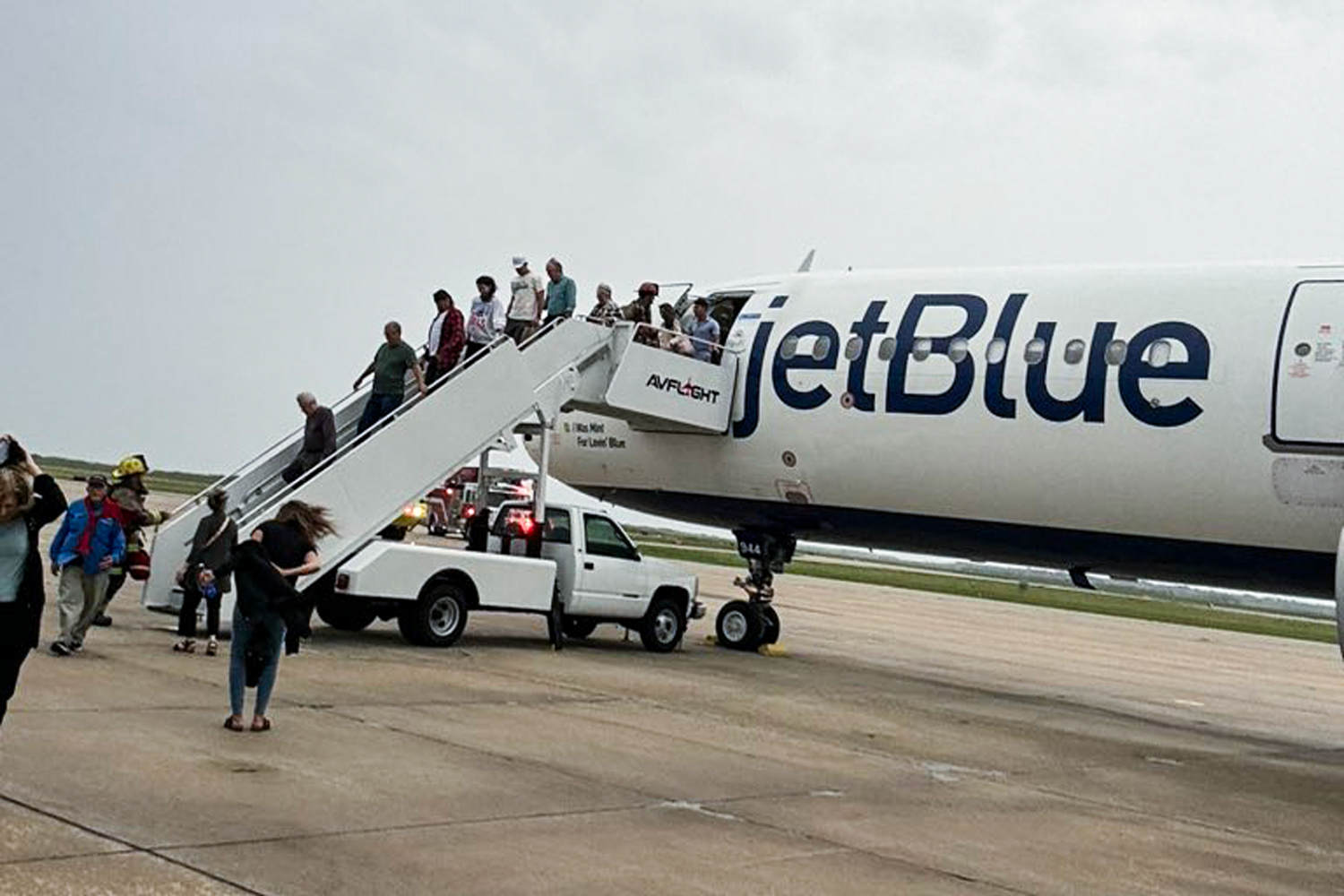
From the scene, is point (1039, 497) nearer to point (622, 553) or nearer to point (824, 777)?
point (622, 553)

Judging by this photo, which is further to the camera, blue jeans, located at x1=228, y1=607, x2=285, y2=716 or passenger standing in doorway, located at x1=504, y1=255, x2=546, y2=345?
passenger standing in doorway, located at x1=504, y1=255, x2=546, y2=345

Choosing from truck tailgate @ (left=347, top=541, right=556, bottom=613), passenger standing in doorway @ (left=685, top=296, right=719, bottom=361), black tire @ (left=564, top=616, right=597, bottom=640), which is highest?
passenger standing in doorway @ (left=685, top=296, right=719, bottom=361)

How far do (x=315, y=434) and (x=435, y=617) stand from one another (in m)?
2.79

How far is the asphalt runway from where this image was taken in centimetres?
855

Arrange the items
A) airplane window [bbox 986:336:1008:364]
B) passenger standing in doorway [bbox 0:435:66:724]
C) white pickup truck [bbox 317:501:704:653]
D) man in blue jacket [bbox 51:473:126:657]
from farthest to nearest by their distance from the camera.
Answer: airplane window [bbox 986:336:1008:364] → white pickup truck [bbox 317:501:704:653] → man in blue jacket [bbox 51:473:126:657] → passenger standing in doorway [bbox 0:435:66:724]

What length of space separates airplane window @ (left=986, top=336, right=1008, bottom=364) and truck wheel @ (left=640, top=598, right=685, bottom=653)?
5774 millimetres

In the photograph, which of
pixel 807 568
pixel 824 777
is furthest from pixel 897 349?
pixel 807 568

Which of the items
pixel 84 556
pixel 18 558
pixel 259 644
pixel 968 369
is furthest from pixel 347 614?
pixel 18 558

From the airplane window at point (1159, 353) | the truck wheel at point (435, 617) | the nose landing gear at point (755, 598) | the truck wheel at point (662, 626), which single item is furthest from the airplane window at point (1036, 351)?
the truck wheel at point (435, 617)

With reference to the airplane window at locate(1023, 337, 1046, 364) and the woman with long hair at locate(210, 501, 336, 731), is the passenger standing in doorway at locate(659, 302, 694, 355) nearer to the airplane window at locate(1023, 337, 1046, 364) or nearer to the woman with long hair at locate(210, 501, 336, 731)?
the airplane window at locate(1023, 337, 1046, 364)

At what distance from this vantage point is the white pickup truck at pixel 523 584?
18438 mm

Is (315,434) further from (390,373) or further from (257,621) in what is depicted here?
(257,621)

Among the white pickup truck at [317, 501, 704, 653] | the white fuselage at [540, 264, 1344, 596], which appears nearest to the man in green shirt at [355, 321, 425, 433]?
the white pickup truck at [317, 501, 704, 653]

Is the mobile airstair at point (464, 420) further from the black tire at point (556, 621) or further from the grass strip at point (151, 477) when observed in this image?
the grass strip at point (151, 477)
